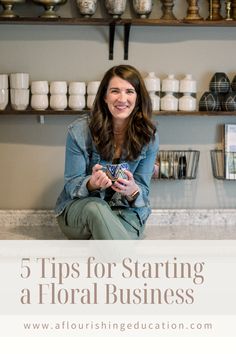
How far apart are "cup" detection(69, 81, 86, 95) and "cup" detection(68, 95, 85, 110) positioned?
0.02 metres

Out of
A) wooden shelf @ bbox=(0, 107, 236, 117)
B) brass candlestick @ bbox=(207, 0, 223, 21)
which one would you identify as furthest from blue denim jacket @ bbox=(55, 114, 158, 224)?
brass candlestick @ bbox=(207, 0, 223, 21)

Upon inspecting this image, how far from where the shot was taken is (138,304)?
2711 millimetres

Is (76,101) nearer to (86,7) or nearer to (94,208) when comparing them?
(86,7)

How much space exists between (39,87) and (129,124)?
686 millimetres

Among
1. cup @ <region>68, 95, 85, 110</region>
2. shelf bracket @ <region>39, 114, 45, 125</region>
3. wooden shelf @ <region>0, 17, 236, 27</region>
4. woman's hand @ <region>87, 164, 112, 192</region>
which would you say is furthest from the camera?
shelf bracket @ <region>39, 114, 45, 125</region>

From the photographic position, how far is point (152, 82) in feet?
12.1

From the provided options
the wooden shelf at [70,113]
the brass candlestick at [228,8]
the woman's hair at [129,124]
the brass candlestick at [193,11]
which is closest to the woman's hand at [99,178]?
the woman's hair at [129,124]

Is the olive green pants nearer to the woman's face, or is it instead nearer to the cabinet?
the woman's face

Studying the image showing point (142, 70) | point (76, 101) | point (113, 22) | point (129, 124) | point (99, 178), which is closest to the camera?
point (99, 178)

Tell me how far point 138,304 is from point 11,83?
4.71 ft

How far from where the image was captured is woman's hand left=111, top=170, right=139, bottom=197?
301 centimetres

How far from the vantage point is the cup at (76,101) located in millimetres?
3686

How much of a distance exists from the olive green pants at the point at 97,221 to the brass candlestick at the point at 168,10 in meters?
1.02

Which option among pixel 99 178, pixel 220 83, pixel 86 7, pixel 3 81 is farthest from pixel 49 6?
pixel 99 178
